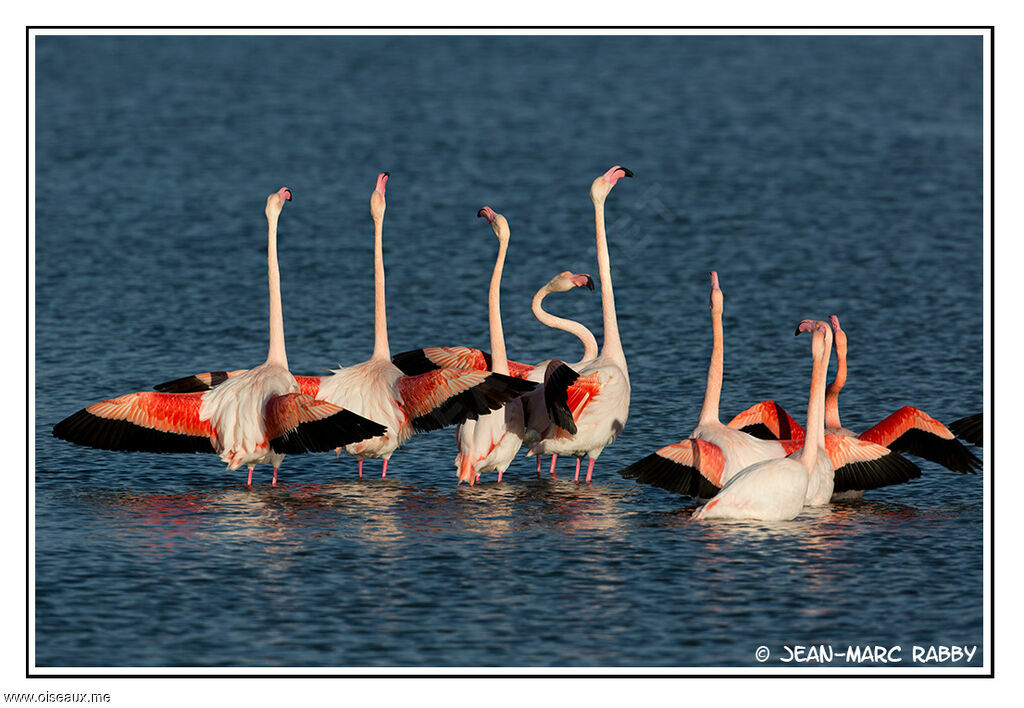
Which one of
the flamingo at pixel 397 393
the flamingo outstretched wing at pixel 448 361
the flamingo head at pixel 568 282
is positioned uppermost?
the flamingo head at pixel 568 282

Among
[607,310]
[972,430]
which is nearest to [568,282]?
[607,310]

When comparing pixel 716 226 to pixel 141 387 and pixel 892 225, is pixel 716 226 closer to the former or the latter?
pixel 892 225

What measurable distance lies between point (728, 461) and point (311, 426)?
3.32m

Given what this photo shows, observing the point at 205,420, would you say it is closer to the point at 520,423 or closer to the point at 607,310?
the point at 520,423

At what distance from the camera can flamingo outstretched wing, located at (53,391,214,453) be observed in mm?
14594

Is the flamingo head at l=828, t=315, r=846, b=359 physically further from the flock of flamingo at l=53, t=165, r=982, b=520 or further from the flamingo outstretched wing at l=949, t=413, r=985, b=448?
the flamingo outstretched wing at l=949, t=413, r=985, b=448

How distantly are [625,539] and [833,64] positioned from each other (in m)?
32.2

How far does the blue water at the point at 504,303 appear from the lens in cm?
1168

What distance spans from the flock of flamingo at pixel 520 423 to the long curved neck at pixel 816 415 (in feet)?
0.04

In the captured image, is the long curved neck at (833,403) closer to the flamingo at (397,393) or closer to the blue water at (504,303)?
the blue water at (504,303)

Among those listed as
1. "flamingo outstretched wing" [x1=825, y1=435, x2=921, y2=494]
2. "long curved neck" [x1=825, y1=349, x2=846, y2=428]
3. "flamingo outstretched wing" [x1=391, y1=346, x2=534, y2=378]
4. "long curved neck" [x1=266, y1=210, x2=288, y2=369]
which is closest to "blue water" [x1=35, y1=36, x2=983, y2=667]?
"flamingo outstretched wing" [x1=825, y1=435, x2=921, y2=494]

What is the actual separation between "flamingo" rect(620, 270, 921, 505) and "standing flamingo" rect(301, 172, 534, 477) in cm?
132

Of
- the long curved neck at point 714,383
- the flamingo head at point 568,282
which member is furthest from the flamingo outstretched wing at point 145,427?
the long curved neck at point 714,383

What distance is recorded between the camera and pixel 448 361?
15.5 metres
